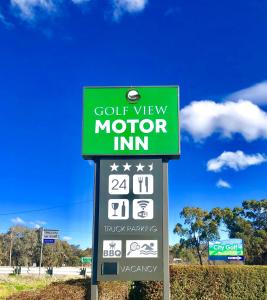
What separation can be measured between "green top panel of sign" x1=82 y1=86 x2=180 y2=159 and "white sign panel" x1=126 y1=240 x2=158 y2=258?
170 cm

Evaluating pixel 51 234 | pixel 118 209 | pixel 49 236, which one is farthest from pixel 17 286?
pixel 51 234

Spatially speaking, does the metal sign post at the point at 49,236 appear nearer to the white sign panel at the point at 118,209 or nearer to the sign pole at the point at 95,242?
the sign pole at the point at 95,242

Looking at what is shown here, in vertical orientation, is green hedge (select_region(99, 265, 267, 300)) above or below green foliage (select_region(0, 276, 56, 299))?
above

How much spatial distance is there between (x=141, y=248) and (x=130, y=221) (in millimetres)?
547

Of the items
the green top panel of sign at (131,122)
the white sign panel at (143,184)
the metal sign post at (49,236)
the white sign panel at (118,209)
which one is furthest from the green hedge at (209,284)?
the metal sign post at (49,236)

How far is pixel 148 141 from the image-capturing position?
28.4 ft

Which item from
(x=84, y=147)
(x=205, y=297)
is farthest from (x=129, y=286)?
(x=84, y=147)

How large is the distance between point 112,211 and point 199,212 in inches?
2304

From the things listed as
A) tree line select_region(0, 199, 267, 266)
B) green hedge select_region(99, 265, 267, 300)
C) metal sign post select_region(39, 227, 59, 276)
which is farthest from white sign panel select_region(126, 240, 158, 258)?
tree line select_region(0, 199, 267, 266)

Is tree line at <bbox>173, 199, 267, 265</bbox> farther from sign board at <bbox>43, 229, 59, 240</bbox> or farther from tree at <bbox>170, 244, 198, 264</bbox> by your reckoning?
sign board at <bbox>43, 229, 59, 240</bbox>

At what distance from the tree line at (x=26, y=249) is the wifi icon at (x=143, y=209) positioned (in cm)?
8181

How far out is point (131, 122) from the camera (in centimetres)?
873

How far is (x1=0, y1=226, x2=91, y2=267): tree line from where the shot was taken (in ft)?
286

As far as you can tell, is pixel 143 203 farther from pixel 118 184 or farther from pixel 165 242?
pixel 165 242
